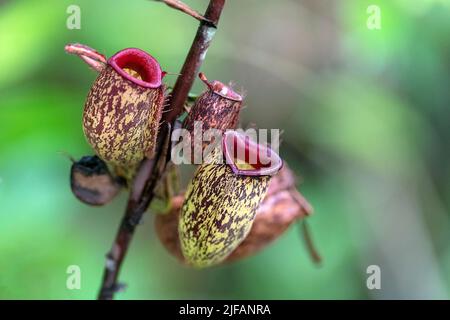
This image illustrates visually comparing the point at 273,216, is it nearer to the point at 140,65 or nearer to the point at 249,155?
the point at 249,155

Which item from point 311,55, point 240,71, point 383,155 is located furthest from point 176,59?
point 383,155

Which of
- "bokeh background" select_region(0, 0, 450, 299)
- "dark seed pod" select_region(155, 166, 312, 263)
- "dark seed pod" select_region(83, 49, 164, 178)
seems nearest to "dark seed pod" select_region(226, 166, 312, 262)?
"dark seed pod" select_region(155, 166, 312, 263)

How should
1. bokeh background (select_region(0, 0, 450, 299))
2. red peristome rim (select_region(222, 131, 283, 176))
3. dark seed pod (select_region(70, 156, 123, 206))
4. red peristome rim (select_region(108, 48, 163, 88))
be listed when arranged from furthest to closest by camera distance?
bokeh background (select_region(0, 0, 450, 299)), dark seed pod (select_region(70, 156, 123, 206)), red peristome rim (select_region(222, 131, 283, 176)), red peristome rim (select_region(108, 48, 163, 88))

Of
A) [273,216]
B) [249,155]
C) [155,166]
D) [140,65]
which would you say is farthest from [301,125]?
[140,65]

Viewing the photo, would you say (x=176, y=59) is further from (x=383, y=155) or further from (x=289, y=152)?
(x=383, y=155)

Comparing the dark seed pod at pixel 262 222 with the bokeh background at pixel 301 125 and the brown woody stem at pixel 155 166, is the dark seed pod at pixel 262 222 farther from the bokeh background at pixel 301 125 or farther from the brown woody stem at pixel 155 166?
the bokeh background at pixel 301 125

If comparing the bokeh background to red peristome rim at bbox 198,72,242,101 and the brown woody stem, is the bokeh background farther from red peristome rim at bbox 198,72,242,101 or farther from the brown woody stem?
red peristome rim at bbox 198,72,242,101
